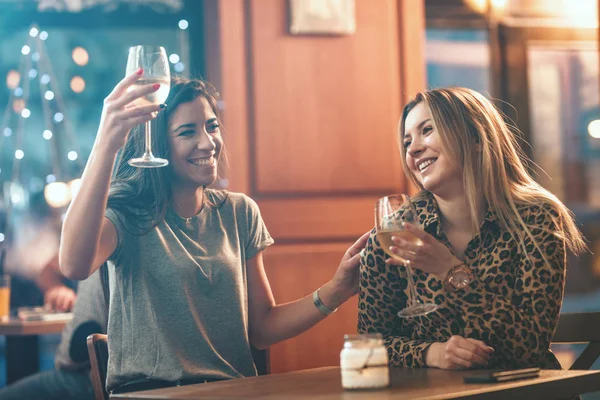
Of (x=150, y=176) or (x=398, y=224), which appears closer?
(x=398, y=224)

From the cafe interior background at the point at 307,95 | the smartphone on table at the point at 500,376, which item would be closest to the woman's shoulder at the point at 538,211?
the smartphone on table at the point at 500,376

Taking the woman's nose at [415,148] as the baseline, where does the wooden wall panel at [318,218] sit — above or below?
below

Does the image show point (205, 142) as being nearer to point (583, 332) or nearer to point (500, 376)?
point (500, 376)

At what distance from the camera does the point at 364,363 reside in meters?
1.27

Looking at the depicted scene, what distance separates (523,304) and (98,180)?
0.91 metres

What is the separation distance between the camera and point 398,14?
374 centimetres

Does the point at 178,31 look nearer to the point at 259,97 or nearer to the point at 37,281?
the point at 259,97

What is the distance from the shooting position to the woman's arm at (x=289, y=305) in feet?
6.23

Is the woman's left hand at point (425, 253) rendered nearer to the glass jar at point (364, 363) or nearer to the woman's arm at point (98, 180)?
the glass jar at point (364, 363)

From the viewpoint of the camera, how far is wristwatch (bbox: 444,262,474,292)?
1.65 m

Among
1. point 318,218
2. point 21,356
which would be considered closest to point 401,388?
point 318,218

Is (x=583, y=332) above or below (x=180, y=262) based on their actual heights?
below

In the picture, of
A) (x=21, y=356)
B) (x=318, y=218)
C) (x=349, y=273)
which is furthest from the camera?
(x=318, y=218)

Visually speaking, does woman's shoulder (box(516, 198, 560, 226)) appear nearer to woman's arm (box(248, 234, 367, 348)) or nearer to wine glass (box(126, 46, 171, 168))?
woman's arm (box(248, 234, 367, 348))
